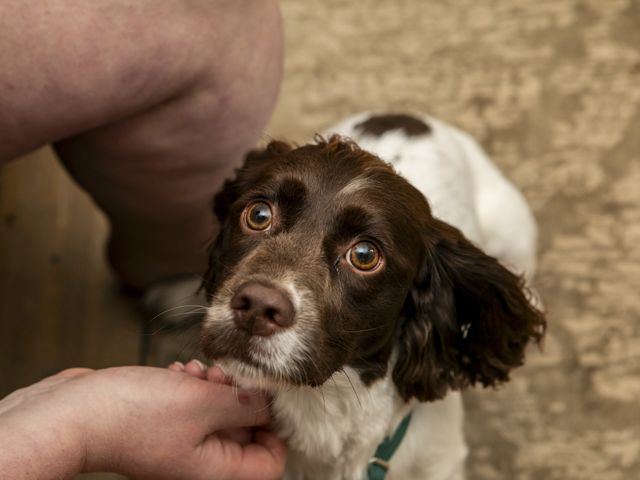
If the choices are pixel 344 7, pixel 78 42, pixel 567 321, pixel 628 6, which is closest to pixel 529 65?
pixel 628 6

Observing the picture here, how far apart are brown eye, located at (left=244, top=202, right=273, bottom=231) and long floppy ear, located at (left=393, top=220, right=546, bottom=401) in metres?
0.35

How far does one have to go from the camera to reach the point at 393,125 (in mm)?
2479

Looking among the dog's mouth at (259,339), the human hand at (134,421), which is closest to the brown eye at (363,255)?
the dog's mouth at (259,339)

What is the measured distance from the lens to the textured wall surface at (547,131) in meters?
2.67

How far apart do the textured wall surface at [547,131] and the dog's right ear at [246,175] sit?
114cm

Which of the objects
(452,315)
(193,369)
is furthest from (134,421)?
(452,315)

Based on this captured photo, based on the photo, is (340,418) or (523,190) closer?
(340,418)

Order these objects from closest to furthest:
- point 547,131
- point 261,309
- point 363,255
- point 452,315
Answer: point 261,309, point 363,255, point 452,315, point 547,131

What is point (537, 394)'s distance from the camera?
2.73 metres

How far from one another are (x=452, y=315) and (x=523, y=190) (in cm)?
138

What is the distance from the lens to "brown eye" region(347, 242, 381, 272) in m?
1.68

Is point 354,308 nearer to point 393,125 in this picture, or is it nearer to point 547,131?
point 393,125

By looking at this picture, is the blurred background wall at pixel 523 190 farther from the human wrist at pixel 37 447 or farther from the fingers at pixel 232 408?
the human wrist at pixel 37 447

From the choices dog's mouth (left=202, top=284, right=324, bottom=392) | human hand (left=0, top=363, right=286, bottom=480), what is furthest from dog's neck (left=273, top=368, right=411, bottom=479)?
dog's mouth (left=202, top=284, right=324, bottom=392)
